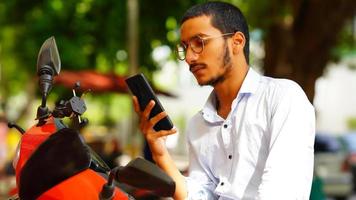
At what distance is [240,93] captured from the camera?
268cm

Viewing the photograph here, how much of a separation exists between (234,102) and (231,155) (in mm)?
181

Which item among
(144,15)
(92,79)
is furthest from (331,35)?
(92,79)

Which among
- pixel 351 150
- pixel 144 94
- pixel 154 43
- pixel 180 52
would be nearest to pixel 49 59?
pixel 144 94

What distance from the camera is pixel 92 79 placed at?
1236cm

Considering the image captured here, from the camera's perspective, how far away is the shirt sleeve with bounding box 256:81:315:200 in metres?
2.36

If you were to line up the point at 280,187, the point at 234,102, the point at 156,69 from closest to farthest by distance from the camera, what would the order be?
the point at 280,187 → the point at 234,102 → the point at 156,69

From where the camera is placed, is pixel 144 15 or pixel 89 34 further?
pixel 89 34

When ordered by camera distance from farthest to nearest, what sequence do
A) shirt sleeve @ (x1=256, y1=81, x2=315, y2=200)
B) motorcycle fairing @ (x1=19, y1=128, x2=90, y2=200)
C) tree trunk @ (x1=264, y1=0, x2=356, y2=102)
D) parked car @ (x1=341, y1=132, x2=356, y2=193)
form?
parked car @ (x1=341, y1=132, x2=356, y2=193), tree trunk @ (x1=264, y1=0, x2=356, y2=102), shirt sleeve @ (x1=256, y1=81, x2=315, y2=200), motorcycle fairing @ (x1=19, y1=128, x2=90, y2=200)

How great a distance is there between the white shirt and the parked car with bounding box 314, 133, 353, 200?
1379cm

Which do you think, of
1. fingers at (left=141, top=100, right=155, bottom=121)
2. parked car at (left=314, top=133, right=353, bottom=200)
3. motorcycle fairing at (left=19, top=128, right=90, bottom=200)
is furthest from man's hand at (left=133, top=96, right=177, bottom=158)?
parked car at (left=314, top=133, right=353, bottom=200)

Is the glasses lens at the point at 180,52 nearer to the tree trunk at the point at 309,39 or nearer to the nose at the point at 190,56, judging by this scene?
the nose at the point at 190,56

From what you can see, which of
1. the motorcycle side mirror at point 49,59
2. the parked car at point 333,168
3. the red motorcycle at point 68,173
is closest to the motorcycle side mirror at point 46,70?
the motorcycle side mirror at point 49,59

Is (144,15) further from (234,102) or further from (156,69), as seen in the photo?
(234,102)

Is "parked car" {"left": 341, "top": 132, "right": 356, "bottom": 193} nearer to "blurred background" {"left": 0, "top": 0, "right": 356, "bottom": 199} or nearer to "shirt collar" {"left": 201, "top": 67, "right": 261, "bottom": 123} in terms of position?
"blurred background" {"left": 0, "top": 0, "right": 356, "bottom": 199}
